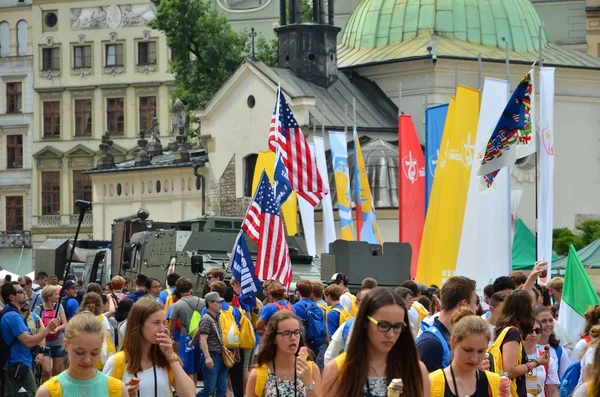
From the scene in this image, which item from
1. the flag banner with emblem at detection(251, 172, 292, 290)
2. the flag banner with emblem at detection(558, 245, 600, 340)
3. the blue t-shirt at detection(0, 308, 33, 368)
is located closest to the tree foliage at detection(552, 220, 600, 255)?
the flag banner with emblem at detection(251, 172, 292, 290)

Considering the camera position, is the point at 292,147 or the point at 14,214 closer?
the point at 292,147

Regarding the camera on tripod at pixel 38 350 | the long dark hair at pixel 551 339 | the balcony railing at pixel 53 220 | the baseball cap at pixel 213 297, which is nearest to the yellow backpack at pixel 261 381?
the long dark hair at pixel 551 339

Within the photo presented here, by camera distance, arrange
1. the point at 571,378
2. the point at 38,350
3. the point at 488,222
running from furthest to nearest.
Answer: the point at 488,222, the point at 38,350, the point at 571,378

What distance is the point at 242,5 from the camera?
81312mm

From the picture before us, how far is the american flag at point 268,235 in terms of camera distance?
24062 mm

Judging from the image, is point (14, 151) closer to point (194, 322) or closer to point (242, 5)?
point (242, 5)

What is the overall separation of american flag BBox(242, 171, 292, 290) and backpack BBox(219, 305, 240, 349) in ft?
13.4

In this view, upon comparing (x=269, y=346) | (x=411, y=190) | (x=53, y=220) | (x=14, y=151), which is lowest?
(x=269, y=346)

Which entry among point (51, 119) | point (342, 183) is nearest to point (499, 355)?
point (342, 183)

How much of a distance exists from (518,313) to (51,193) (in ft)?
245

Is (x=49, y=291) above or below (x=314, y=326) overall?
above

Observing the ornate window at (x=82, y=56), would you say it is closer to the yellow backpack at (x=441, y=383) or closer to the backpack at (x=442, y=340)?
the backpack at (x=442, y=340)

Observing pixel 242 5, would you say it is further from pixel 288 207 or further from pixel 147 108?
pixel 288 207

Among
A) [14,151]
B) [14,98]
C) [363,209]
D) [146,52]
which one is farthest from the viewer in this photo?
[14,98]
